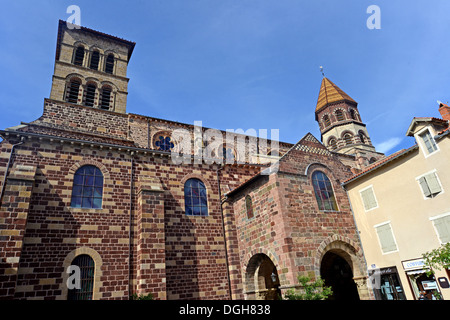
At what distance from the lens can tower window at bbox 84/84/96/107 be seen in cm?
2047

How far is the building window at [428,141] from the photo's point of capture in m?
11.6

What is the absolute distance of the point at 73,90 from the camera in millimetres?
20375

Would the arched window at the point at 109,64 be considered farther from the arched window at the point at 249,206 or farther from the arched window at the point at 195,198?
the arched window at the point at 249,206

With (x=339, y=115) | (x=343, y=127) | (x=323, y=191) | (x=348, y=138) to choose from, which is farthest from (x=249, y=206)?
(x=339, y=115)

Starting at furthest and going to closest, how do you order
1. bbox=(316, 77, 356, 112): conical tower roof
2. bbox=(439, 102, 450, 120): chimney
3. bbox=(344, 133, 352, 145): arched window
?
1. bbox=(316, 77, 356, 112): conical tower roof
2. bbox=(344, 133, 352, 145): arched window
3. bbox=(439, 102, 450, 120): chimney

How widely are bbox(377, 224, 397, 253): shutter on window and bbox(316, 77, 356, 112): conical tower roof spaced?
2407 centimetres

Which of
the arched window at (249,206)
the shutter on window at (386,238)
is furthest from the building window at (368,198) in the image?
the arched window at (249,206)

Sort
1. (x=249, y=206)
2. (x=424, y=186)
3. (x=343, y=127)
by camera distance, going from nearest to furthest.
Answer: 1. (x=424, y=186)
2. (x=249, y=206)
3. (x=343, y=127)

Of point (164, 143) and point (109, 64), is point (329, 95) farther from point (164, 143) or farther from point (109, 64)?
point (109, 64)

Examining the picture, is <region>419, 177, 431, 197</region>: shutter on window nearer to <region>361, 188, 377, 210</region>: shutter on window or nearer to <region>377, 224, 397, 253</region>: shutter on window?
<region>377, 224, 397, 253</region>: shutter on window

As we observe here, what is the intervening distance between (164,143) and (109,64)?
26.8 feet

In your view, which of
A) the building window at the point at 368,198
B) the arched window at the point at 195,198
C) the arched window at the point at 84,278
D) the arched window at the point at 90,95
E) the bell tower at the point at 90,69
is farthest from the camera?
the arched window at the point at 90,95

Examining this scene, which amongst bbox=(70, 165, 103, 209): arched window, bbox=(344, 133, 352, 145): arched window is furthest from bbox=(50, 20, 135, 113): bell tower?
bbox=(344, 133, 352, 145): arched window

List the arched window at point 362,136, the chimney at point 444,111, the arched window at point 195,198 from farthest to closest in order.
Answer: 1. the arched window at point 362,136
2. the arched window at point 195,198
3. the chimney at point 444,111
